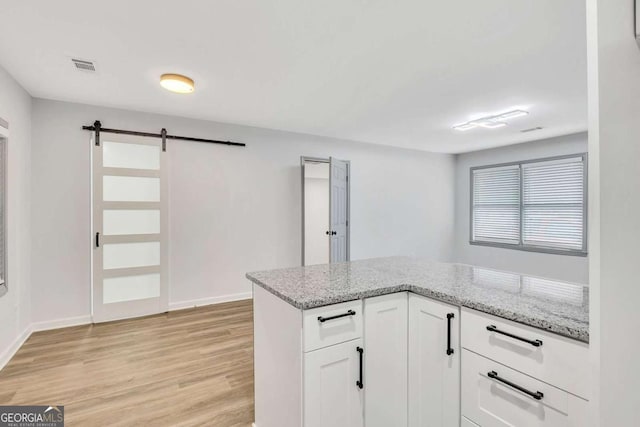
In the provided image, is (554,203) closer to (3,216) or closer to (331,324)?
(331,324)

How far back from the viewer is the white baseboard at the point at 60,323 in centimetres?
330

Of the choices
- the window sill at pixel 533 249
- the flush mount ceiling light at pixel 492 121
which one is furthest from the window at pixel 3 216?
the window sill at pixel 533 249

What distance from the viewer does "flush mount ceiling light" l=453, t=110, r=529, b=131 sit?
3834 mm

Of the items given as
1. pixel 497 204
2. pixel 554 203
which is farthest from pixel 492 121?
pixel 497 204

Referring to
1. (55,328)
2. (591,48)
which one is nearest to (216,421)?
(591,48)

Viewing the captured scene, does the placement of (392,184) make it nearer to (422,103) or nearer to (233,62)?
(422,103)

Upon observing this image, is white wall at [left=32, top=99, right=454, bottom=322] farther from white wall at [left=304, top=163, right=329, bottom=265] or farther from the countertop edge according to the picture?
the countertop edge

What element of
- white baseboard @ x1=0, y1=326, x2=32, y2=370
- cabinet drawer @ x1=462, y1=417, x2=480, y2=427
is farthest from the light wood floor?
cabinet drawer @ x1=462, y1=417, x2=480, y2=427

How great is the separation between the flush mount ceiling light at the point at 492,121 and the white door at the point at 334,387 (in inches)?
148

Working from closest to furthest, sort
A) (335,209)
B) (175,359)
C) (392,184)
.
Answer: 1. (175,359)
2. (335,209)
3. (392,184)

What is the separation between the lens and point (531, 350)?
1167 mm

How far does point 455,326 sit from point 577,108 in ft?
12.3

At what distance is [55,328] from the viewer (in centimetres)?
337

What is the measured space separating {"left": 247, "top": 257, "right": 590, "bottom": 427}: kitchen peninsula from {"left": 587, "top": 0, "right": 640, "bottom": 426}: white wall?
255 millimetres
